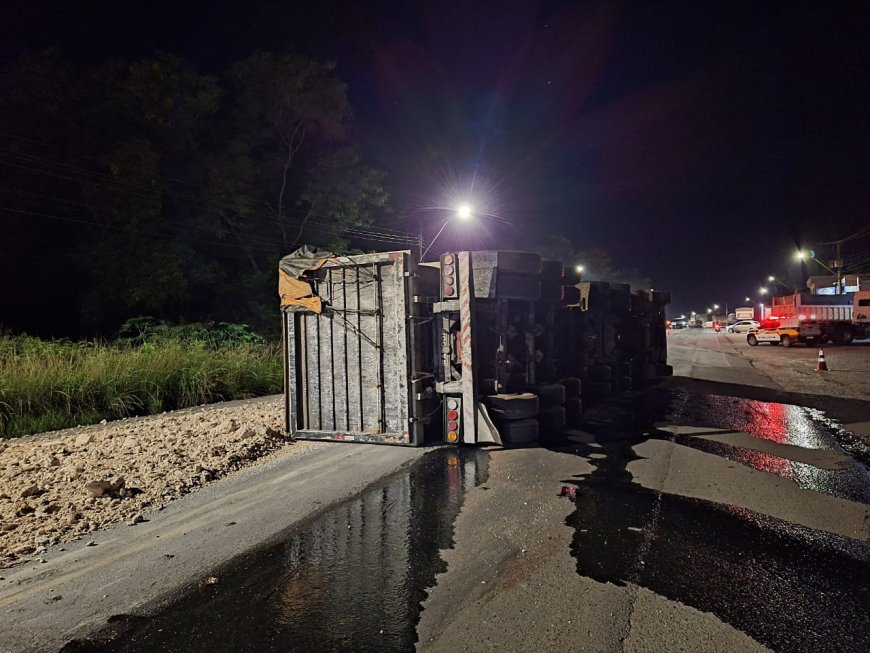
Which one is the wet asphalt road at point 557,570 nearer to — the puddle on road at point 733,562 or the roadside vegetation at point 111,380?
the puddle on road at point 733,562

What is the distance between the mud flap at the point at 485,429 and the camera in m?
6.27

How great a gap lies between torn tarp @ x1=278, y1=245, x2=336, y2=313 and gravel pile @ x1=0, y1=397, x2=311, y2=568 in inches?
75.5

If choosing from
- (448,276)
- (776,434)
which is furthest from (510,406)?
(776,434)

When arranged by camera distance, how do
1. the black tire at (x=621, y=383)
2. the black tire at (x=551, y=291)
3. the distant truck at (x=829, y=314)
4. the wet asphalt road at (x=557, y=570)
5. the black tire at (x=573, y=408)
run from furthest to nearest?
the distant truck at (x=829, y=314) < the black tire at (x=621, y=383) < the black tire at (x=573, y=408) < the black tire at (x=551, y=291) < the wet asphalt road at (x=557, y=570)

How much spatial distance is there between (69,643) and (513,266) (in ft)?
18.5

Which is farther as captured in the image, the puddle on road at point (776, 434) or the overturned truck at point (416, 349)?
the overturned truck at point (416, 349)

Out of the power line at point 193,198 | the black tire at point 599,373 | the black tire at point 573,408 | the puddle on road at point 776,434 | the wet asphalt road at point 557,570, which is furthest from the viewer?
the power line at point 193,198

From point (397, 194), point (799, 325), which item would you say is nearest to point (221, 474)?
point (397, 194)

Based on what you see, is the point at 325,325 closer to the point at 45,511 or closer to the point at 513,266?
the point at 513,266

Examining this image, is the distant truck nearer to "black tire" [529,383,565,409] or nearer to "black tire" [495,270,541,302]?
"black tire" [529,383,565,409]

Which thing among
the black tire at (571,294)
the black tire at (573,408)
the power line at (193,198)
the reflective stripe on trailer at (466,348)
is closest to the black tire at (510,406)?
the reflective stripe on trailer at (466,348)

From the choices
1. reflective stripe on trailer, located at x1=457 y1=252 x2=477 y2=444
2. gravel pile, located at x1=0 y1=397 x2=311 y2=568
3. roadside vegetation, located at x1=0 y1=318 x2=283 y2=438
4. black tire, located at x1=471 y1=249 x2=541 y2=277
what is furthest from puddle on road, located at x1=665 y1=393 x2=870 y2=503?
roadside vegetation, located at x1=0 y1=318 x2=283 y2=438

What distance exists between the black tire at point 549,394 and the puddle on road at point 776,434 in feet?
5.37

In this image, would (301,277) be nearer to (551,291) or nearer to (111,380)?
(551,291)
